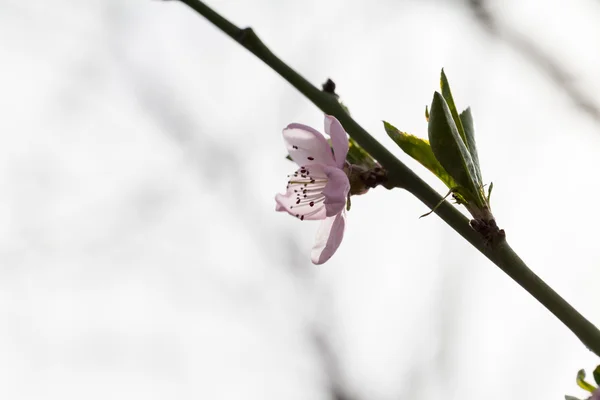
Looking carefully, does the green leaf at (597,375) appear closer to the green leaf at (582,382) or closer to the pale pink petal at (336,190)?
the green leaf at (582,382)

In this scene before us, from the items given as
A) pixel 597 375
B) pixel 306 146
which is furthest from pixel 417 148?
pixel 597 375

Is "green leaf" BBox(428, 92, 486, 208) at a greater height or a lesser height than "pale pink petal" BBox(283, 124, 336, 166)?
lesser

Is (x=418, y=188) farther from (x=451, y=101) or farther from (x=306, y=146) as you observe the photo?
(x=306, y=146)

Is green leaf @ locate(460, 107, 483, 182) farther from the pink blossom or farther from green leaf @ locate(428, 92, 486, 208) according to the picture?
the pink blossom

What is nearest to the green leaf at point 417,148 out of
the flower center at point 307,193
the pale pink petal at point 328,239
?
the pale pink petal at point 328,239

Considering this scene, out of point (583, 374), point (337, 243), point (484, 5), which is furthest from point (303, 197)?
point (484, 5)

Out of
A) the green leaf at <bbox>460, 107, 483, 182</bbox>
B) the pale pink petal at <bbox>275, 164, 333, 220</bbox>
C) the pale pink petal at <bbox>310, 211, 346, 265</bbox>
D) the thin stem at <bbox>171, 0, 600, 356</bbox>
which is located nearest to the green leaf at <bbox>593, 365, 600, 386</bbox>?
the thin stem at <bbox>171, 0, 600, 356</bbox>
